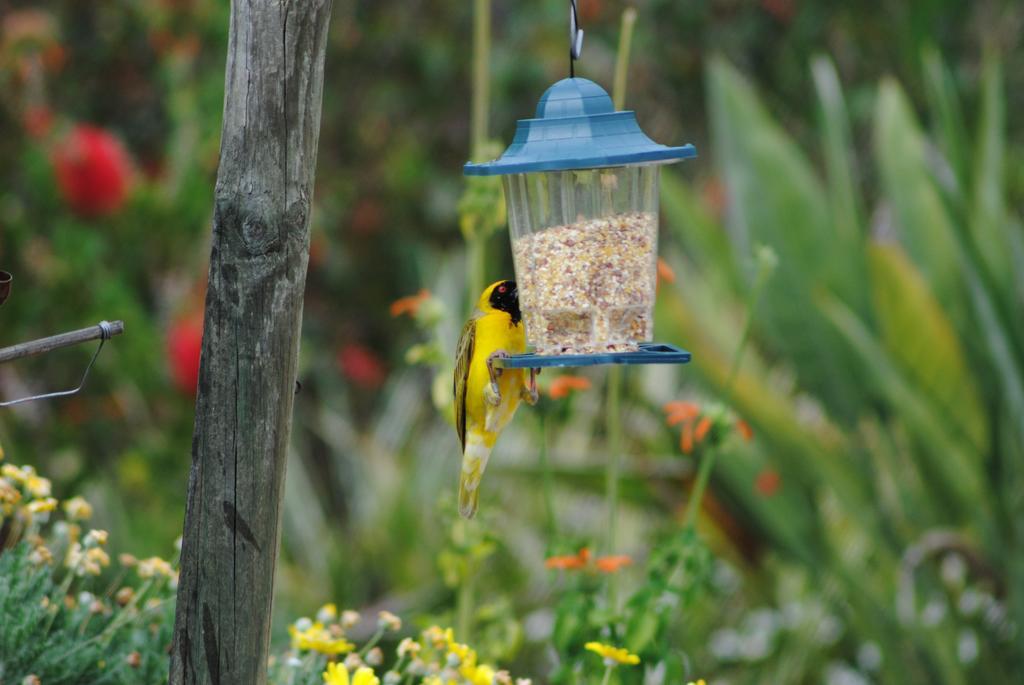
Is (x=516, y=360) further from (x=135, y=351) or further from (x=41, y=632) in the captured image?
(x=135, y=351)

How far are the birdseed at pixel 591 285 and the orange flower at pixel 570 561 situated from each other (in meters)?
0.49

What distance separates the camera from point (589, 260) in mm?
2033

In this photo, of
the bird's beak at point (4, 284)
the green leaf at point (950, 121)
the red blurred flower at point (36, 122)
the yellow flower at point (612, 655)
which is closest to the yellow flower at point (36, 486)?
the bird's beak at point (4, 284)

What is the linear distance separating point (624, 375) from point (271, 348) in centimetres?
362

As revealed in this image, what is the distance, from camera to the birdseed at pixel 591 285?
2.02m

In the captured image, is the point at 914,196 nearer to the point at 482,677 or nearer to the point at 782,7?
the point at 782,7

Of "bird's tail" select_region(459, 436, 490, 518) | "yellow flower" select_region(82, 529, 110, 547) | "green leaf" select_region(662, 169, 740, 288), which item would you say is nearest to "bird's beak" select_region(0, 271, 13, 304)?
"yellow flower" select_region(82, 529, 110, 547)

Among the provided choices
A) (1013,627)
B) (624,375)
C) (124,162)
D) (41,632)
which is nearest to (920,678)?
(1013,627)

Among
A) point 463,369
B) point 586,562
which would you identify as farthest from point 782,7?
point 463,369

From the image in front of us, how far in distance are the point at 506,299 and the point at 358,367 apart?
460 centimetres

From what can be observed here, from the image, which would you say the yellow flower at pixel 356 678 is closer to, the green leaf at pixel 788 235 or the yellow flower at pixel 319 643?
the yellow flower at pixel 319 643

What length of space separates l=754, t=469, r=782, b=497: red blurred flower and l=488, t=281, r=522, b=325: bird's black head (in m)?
2.38

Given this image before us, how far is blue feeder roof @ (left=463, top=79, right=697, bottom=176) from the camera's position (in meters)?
1.80

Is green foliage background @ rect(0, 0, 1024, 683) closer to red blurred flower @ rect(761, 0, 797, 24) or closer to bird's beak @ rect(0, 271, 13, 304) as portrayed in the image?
red blurred flower @ rect(761, 0, 797, 24)
